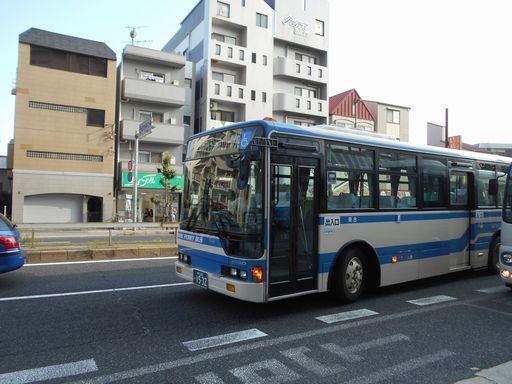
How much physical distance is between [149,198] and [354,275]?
89.8ft

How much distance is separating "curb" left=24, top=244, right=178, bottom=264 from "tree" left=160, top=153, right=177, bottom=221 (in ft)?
57.3

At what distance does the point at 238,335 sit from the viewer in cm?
532

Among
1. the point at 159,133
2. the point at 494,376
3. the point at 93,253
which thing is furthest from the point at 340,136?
the point at 159,133

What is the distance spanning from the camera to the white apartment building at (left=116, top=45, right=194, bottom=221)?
31109mm

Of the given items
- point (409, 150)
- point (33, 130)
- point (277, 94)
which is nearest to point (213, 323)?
point (409, 150)

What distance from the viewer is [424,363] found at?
452 centimetres

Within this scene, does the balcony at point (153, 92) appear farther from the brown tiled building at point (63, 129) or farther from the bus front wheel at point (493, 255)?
the bus front wheel at point (493, 255)

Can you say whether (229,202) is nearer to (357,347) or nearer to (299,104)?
(357,347)

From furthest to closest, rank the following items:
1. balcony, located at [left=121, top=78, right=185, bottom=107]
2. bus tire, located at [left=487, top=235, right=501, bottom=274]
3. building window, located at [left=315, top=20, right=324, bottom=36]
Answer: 1. building window, located at [left=315, top=20, right=324, bottom=36]
2. balcony, located at [left=121, top=78, right=185, bottom=107]
3. bus tire, located at [left=487, top=235, right=501, bottom=274]

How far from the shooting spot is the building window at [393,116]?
47031 millimetres

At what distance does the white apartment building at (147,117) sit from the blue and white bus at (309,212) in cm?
2520

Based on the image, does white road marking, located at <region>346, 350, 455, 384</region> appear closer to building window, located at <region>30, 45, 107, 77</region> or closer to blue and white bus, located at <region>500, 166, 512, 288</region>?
blue and white bus, located at <region>500, 166, 512, 288</region>

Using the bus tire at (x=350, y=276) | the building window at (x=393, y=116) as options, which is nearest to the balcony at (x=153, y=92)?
the building window at (x=393, y=116)

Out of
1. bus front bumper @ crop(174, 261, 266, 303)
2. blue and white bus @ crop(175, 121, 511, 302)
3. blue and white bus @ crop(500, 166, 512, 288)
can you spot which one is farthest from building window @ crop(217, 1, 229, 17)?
bus front bumper @ crop(174, 261, 266, 303)
